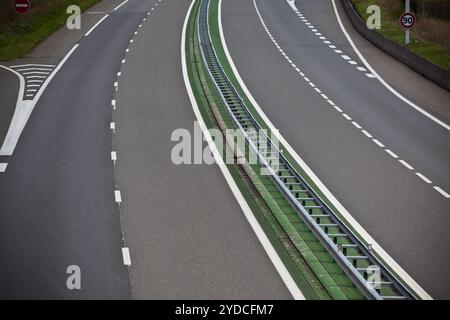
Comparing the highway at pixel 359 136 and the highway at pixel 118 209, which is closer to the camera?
the highway at pixel 118 209

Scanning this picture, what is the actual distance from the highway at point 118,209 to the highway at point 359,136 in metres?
3.40

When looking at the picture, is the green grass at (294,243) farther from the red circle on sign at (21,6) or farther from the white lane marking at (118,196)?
the red circle on sign at (21,6)

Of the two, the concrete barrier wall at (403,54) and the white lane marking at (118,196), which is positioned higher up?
the white lane marking at (118,196)

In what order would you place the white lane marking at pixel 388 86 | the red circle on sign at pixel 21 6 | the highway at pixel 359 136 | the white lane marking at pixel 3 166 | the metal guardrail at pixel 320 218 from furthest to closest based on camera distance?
the red circle on sign at pixel 21 6 → the white lane marking at pixel 388 86 → the white lane marking at pixel 3 166 → the highway at pixel 359 136 → the metal guardrail at pixel 320 218

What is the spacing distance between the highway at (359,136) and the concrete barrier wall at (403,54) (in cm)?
→ 159

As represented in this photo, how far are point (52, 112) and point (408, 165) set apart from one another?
14782mm

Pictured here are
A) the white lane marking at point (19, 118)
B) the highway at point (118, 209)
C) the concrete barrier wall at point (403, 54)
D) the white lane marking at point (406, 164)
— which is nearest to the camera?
the highway at point (118, 209)

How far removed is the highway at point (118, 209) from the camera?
18094 mm

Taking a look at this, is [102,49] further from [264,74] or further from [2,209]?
[2,209]

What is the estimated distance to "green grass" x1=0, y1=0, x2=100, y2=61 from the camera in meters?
50.5

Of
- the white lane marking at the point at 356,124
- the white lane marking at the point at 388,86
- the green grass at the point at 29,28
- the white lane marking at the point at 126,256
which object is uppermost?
the green grass at the point at 29,28

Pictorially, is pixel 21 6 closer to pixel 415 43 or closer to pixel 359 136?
pixel 415 43

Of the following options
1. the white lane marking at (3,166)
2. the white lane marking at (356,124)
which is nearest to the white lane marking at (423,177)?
the white lane marking at (356,124)

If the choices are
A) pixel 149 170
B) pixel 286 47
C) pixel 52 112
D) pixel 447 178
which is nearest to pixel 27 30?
pixel 286 47
